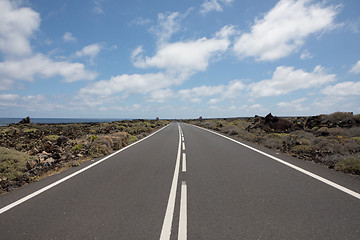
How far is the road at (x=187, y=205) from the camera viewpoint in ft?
9.64

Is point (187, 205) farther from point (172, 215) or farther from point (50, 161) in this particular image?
point (50, 161)

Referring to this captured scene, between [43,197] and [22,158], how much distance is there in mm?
3997

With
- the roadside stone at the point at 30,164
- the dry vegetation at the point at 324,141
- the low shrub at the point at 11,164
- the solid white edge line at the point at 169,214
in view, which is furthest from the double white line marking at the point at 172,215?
the dry vegetation at the point at 324,141

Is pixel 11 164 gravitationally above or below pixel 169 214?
above

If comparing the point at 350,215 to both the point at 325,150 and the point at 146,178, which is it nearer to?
the point at 146,178

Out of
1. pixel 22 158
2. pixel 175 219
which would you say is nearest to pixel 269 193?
pixel 175 219

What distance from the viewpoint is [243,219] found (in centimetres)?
326

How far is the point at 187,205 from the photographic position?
3840mm

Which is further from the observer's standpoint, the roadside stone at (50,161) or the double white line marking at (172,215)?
the roadside stone at (50,161)

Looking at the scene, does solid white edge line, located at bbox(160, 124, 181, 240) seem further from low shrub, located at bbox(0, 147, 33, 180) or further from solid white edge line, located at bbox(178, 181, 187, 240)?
low shrub, located at bbox(0, 147, 33, 180)

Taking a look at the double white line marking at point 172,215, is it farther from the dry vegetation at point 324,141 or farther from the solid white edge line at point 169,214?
the dry vegetation at point 324,141

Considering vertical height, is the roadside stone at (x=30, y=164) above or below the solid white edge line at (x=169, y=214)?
above

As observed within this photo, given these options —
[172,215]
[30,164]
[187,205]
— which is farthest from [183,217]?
[30,164]

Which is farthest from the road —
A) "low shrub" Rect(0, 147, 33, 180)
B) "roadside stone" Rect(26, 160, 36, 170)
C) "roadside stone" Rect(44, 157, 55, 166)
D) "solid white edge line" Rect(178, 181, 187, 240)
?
"roadside stone" Rect(44, 157, 55, 166)
